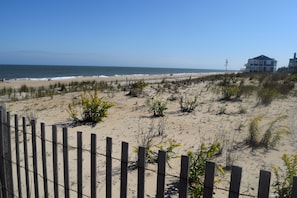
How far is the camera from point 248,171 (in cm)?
402

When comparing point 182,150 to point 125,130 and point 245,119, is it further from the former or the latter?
point 245,119

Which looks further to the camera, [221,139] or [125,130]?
[125,130]

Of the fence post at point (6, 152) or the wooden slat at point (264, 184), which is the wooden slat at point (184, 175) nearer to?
the wooden slat at point (264, 184)

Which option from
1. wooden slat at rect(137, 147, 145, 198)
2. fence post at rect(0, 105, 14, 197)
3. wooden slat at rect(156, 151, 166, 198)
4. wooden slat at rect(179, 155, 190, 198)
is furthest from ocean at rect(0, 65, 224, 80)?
wooden slat at rect(179, 155, 190, 198)

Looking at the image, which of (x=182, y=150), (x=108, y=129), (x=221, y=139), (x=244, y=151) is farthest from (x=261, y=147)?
(x=108, y=129)

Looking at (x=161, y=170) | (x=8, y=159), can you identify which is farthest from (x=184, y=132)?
(x=161, y=170)

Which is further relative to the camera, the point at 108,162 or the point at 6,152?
the point at 6,152

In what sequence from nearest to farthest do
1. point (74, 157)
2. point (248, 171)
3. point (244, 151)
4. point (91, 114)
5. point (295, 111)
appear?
1. point (248, 171)
2. point (74, 157)
3. point (244, 151)
4. point (91, 114)
5. point (295, 111)

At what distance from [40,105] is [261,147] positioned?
7956 mm

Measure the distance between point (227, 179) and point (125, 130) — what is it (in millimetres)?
3137

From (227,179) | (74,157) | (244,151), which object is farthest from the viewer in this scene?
(244,151)

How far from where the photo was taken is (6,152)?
9.86ft

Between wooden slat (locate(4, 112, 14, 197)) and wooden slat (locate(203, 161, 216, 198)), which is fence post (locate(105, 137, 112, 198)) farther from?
wooden slat (locate(4, 112, 14, 197))

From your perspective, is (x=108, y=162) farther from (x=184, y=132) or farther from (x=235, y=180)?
(x=184, y=132)
